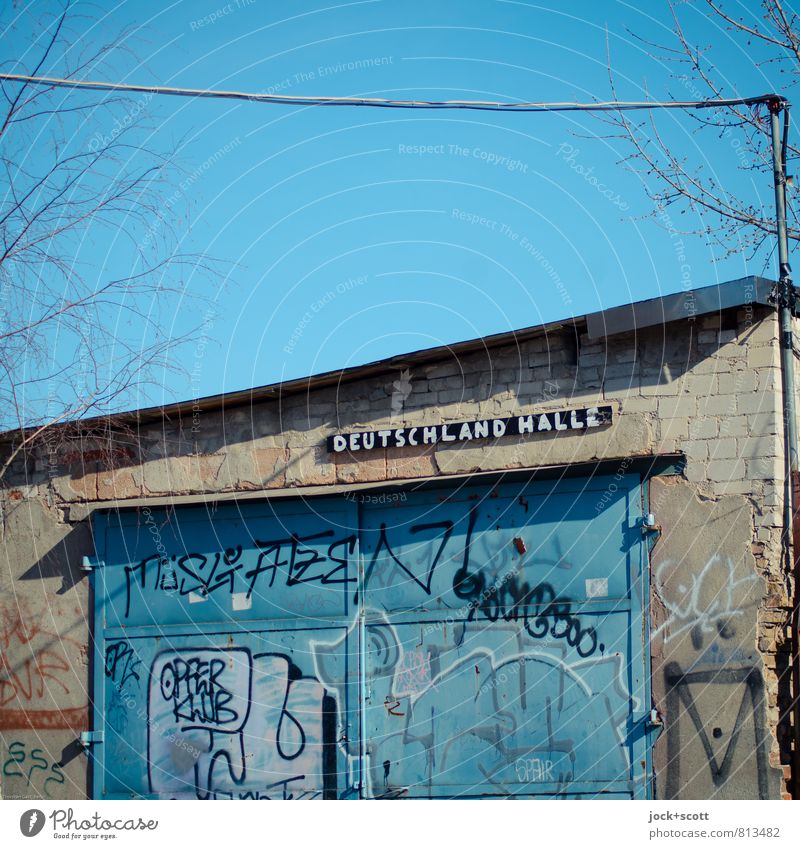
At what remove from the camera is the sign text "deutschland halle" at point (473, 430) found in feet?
33.8

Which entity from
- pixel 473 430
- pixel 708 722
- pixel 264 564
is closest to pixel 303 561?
pixel 264 564

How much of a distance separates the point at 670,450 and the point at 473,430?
1882 mm

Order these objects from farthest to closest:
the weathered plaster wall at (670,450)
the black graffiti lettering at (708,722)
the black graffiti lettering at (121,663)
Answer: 1. the black graffiti lettering at (121,663)
2. the weathered plaster wall at (670,450)
3. the black graffiti lettering at (708,722)

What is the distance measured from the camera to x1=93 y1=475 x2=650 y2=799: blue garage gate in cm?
1004

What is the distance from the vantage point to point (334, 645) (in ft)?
36.4

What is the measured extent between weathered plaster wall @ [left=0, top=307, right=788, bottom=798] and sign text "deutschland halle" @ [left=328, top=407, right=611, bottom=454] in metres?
0.09

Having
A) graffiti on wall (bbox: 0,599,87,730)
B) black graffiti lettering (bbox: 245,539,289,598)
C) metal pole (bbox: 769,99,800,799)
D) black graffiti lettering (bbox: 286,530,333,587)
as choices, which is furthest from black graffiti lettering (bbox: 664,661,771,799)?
graffiti on wall (bbox: 0,599,87,730)

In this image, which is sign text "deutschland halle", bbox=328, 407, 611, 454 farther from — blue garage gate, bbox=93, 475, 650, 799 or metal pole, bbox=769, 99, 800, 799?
metal pole, bbox=769, 99, 800, 799

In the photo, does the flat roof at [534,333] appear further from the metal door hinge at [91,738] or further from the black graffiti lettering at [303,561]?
the metal door hinge at [91,738]

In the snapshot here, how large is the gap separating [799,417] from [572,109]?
329 centimetres

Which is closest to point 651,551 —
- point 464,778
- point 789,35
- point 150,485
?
point 464,778

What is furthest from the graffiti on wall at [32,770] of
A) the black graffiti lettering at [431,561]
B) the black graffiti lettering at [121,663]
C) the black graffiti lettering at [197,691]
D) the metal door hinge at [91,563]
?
the black graffiti lettering at [431,561]

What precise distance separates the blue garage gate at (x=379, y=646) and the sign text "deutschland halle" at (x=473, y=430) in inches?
19.8

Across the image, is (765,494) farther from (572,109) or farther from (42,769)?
(42,769)
